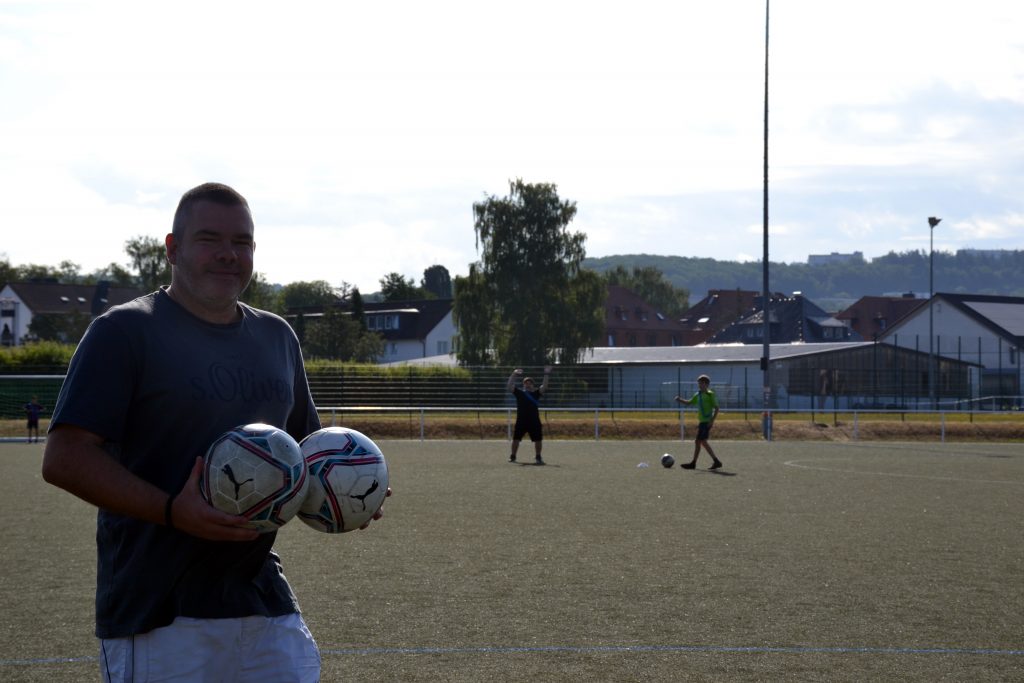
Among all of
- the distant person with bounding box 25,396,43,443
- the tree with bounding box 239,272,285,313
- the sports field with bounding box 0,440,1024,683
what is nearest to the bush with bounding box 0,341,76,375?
the distant person with bounding box 25,396,43,443

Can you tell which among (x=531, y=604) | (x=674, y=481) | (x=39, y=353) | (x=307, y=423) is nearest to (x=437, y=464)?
(x=674, y=481)

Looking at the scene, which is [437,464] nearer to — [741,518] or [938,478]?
[938,478]

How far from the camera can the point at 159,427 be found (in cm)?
356

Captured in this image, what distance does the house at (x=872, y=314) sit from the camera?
463ft

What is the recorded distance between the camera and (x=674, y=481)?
20.8 meters

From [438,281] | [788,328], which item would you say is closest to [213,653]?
[788,328]

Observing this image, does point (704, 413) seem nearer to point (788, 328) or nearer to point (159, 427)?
point (159, 427)

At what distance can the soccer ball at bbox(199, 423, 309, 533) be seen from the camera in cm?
341

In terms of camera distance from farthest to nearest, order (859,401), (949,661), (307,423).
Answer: (859,401) → (949,661) → (307,423)

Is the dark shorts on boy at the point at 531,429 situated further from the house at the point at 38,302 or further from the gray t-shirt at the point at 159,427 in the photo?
the house at the point at 38,302

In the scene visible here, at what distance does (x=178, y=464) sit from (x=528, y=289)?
63213 mm

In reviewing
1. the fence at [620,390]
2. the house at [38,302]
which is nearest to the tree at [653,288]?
the house at [38,302]

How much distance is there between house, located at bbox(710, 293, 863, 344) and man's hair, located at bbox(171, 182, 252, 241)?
110 meters

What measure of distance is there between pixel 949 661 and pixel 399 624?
135 inches
